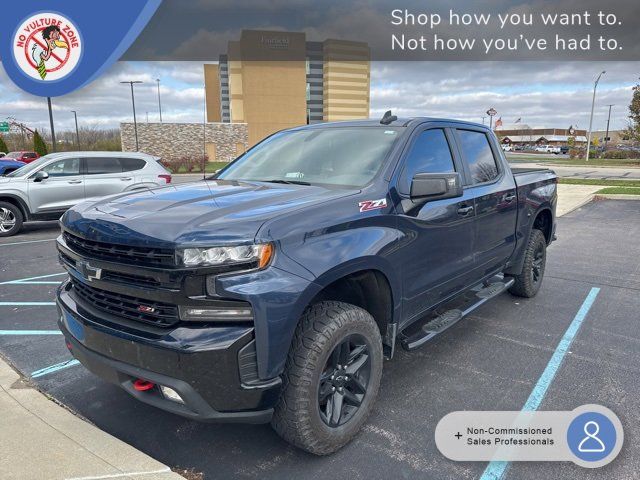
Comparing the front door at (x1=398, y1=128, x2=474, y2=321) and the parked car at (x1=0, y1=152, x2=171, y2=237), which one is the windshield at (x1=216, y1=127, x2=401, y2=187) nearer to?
the front door at (x1=398, y1=128, x2=474, y2=321)

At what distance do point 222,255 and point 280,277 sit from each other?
0.29 metres

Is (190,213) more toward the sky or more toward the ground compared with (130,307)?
more toward the sky

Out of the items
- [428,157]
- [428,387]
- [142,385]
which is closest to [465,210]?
[428,157]

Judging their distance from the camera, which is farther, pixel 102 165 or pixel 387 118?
pixel 102 165

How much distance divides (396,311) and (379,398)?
68 cm

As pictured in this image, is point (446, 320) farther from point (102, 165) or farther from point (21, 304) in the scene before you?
point (102, 165)

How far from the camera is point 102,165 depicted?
1089 centimetres

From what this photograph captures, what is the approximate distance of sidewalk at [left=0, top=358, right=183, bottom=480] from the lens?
2.39 meters

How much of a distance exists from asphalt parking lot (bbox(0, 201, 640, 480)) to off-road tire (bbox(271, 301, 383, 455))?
17 cm

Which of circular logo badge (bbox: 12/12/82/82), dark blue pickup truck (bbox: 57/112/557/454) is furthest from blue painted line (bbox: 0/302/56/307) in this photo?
circular logo badge (bbox: 12/12/82/82)

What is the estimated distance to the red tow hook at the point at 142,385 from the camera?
2.39 metres

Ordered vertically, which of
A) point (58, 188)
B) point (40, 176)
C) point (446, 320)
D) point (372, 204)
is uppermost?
point (372, 204)

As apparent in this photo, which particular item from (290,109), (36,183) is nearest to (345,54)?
(290,109)

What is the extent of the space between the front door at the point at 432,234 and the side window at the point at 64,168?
30.5ft
